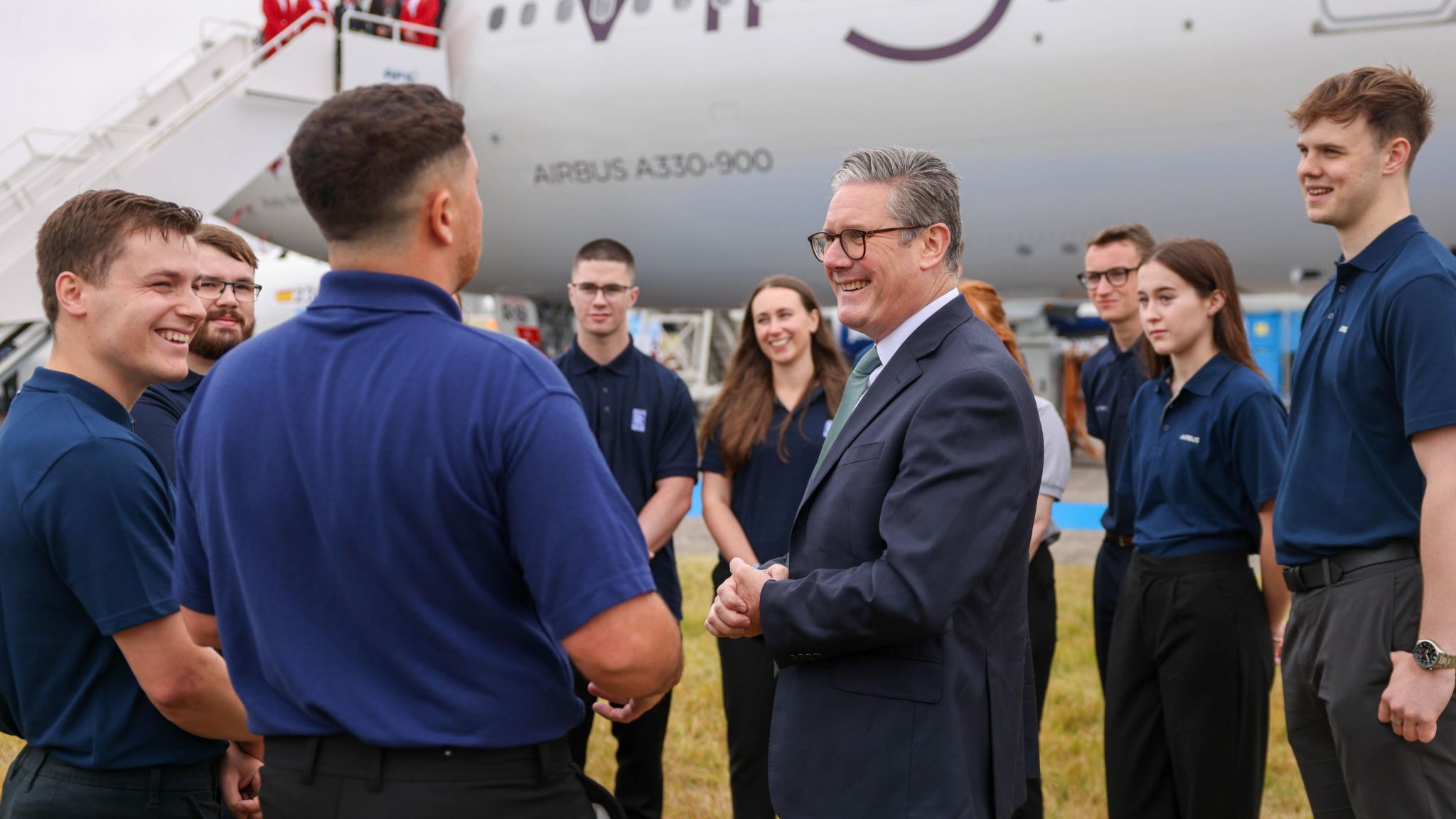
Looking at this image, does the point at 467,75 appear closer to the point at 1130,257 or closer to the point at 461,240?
the point at 1130,257

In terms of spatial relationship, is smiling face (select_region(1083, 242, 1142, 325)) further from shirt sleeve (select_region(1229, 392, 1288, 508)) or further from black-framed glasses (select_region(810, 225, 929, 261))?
black-framed glasses (select_region(810, 225, 929, 261))

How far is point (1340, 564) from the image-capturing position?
2697mm

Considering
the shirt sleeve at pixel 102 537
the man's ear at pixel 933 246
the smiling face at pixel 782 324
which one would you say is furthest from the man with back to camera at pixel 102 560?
the smiling face at pixel 782 324

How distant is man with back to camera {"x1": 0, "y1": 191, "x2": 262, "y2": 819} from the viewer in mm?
2115

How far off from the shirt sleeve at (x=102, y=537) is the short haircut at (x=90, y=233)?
0.45 meters

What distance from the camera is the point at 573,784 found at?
6.07ft

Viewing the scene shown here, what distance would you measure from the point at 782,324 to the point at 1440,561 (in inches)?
97.6

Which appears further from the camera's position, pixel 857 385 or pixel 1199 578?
pixel 1199 578

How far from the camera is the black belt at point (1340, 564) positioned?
2.60 metres

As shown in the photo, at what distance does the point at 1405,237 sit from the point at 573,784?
2.22 metres

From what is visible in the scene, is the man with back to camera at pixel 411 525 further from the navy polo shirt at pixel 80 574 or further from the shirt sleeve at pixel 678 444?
the shirt sleeve at pixel 678 444

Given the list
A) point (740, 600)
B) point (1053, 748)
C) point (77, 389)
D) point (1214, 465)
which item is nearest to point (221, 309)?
point (77, 389)

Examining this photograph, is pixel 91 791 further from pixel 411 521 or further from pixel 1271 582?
pixel 1271 582

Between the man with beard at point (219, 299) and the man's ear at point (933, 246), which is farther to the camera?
the man with beard at point (219, 299)
